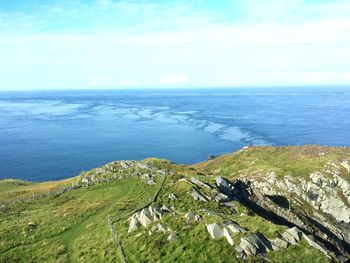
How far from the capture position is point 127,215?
133 feet

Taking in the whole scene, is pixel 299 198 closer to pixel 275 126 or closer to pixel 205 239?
pixel 205 239

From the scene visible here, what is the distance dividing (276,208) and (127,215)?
75.3 ft


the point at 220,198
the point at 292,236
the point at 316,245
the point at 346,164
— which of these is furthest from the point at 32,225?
the point at 346,164

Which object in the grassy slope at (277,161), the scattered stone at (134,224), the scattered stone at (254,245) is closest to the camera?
the scattered stone at (254,245)

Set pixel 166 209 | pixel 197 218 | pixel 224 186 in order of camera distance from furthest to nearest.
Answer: pixel 224 186
pixel 166 209
pixel 197 218

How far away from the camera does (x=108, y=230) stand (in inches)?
1486

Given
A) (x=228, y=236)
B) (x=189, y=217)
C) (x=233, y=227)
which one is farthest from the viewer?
(x=189, y=217)

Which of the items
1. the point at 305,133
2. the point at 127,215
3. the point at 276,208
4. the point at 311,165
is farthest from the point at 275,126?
the point at 127,215

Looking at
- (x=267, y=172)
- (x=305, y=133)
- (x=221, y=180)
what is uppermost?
(x=221, y=180)

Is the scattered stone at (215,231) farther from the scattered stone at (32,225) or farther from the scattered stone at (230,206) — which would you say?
the scattered stone at (32,225)

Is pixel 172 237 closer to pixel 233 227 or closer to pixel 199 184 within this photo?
pixel 233 227

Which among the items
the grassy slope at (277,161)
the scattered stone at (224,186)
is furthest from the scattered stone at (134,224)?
the grassy slope at (277,161)

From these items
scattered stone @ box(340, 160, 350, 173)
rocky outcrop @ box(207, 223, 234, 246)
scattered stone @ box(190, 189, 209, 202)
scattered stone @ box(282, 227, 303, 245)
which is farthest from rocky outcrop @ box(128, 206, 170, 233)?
scattered stone @ box(340, 160, 350, 173)

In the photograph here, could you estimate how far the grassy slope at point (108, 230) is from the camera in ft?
101
